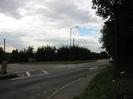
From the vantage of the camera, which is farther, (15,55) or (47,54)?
(47,54)

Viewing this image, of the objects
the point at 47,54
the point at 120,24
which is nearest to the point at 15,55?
the point at 47,54

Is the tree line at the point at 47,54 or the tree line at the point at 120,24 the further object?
the tree line at the point at 47,54

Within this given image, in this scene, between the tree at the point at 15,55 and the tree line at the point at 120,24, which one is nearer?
the tree line at the point at 120,24

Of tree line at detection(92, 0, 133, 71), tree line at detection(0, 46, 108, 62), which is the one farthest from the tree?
tree line at detection(92, 0, 133, 71)

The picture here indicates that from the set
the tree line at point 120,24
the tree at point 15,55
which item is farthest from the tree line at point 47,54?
the tree line at point 120,24

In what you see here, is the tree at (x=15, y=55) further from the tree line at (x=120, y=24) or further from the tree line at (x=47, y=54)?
the tree line at (x=120, y=24)

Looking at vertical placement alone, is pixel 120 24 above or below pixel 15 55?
above

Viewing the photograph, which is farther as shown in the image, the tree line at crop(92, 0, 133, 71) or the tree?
the tree

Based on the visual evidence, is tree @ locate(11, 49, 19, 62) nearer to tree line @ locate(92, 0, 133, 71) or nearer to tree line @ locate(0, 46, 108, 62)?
tree line @ locate(0, 46, 108, 62)

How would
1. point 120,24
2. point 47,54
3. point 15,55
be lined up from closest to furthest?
A: point 120,24, point 15,55, point 47,54

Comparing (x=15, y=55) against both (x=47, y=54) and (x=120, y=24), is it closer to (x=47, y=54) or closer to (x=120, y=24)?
(x=47, y=54)

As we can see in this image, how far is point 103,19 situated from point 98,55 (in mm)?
78508

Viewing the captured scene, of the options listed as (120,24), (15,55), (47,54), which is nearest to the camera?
(120,24)

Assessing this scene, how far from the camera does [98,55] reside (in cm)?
10819
